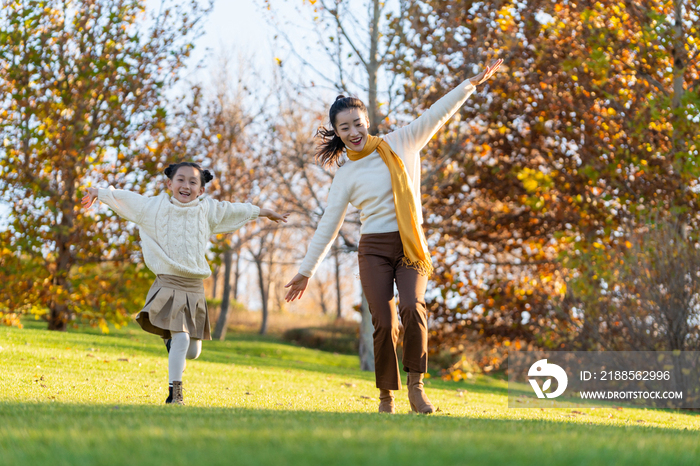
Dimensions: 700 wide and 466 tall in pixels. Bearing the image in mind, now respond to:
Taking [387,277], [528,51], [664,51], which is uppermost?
[528,51]

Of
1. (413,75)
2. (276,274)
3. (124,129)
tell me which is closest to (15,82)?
(124,129)

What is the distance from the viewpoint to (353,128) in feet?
15.1

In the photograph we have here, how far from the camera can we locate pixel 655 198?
1077 centimetres

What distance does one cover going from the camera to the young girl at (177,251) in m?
4.73

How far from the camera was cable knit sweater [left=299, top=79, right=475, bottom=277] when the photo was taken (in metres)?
4.48

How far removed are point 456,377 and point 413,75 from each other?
224 inches

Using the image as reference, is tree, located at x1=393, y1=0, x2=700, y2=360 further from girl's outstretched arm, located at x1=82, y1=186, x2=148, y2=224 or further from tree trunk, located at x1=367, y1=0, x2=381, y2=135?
girl's outstretched arm, located at x1=82, y1=186, x2=148, y2=224

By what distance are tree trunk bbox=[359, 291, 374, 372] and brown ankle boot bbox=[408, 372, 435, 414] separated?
322 inches

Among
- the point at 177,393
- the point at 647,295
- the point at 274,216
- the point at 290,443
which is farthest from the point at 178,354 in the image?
the point at 647,295

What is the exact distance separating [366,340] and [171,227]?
330 inches

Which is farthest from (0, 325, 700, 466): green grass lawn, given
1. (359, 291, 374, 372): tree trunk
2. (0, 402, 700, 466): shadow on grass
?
(359, 291, 374, 372): tree trunk

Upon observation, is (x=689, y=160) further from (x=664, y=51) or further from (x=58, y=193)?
(x=58, y=193)

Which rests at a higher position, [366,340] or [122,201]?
[122,201]

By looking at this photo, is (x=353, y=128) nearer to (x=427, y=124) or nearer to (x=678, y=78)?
(x=427, y=124)
